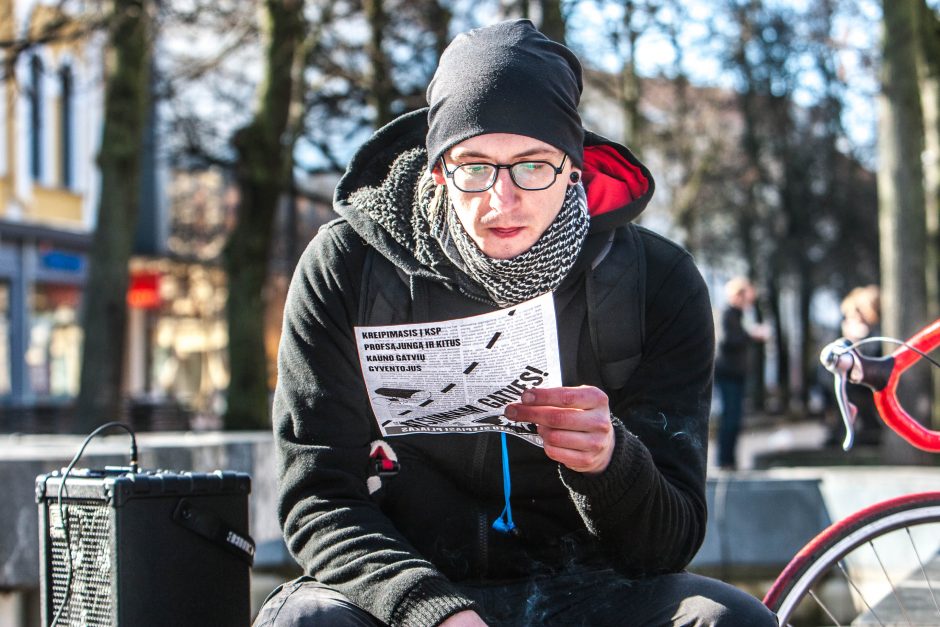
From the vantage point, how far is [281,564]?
24.5 feet

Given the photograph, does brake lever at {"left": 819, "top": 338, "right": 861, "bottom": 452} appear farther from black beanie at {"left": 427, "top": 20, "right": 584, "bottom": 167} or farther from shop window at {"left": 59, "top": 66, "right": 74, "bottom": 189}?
shop window at {"left": 59, "top": 66, "right": 74, "bottom": 189}

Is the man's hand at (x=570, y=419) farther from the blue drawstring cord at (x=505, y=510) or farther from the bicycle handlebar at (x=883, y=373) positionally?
the bicycle handlebar at (x=883, y=373)

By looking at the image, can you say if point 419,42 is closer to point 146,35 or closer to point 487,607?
point 146,35

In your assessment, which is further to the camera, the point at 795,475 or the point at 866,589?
the point at 795,475

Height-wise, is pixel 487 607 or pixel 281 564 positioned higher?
pixel 487 607

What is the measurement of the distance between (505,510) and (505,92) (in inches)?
35.9

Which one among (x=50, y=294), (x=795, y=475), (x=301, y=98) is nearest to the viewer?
(x=795, y=475)

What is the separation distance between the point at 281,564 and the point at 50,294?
19.9 metres

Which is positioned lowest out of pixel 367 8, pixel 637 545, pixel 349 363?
pixel 637 545

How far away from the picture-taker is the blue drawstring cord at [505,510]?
2707 mm

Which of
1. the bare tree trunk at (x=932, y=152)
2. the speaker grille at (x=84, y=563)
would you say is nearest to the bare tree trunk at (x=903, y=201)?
the bare tree trunk at (x=932, y=152)

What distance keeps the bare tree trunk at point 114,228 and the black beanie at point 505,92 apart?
391 inches

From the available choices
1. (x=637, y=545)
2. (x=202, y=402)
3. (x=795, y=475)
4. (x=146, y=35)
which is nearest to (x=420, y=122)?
(x=637, y=545)

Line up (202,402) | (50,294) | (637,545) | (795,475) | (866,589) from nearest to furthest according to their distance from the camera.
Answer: (637,545) < (866,589) < (795,475) < (50,294) < (202,402)
